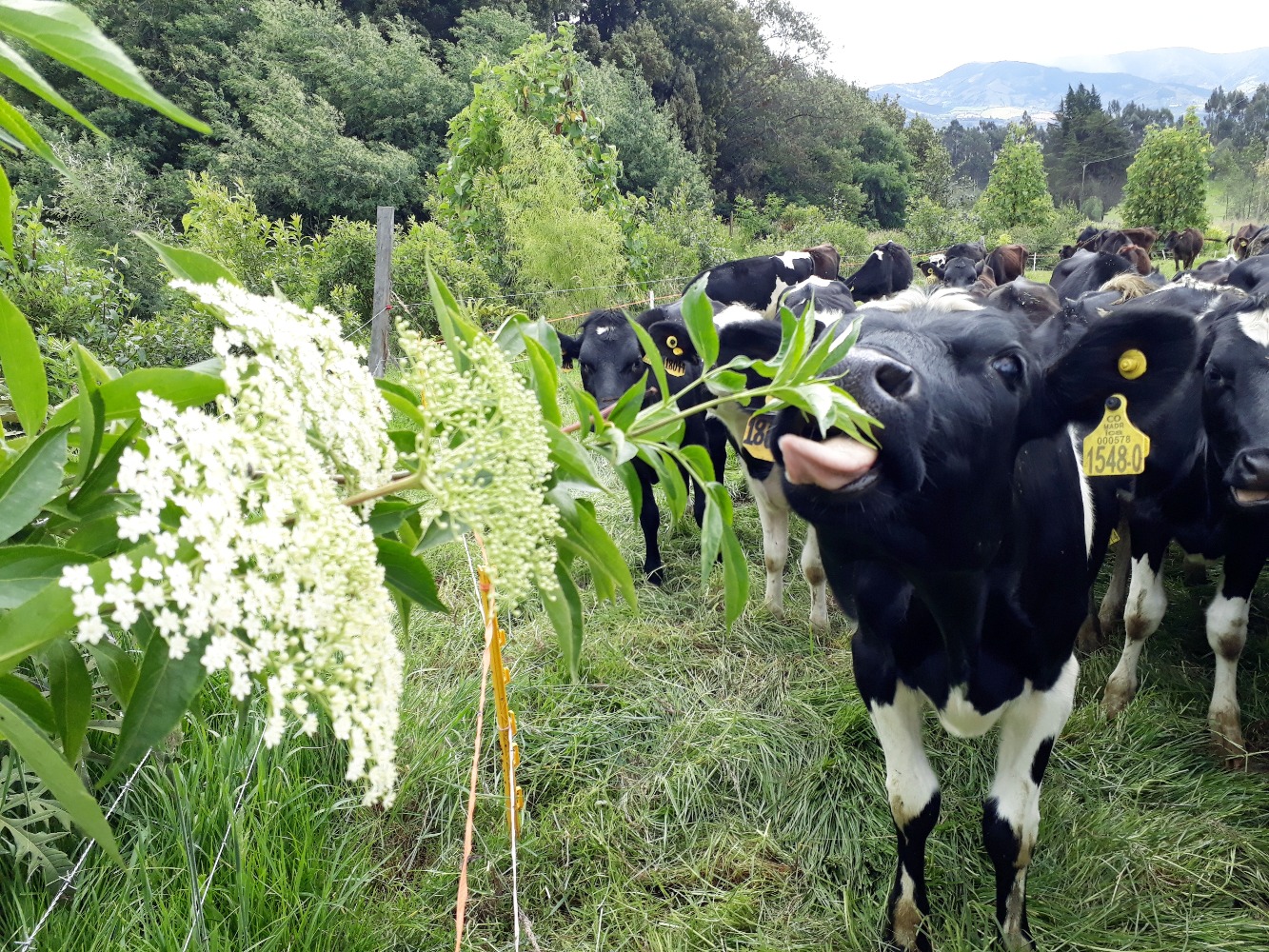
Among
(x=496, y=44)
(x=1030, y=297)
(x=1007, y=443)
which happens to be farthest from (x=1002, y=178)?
(x=1007, y=443)

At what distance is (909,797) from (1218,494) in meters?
1.90

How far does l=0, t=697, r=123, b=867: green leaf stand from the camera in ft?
1.89

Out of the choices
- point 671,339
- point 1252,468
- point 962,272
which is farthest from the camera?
point 962,272

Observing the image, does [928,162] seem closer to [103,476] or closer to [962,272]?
[962,272]

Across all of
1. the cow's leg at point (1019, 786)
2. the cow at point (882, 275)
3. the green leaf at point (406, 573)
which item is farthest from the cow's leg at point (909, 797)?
the cow at point (882, 275)

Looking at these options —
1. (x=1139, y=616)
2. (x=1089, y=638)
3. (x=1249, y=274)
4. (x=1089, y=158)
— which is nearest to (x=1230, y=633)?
(x=1139, y=616)

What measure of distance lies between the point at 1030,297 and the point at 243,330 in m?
3.59

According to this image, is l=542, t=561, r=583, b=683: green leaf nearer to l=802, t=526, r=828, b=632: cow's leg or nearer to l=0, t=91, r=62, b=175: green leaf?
l=0, t=91, r=62, b=175: green leaf

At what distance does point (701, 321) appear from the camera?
1.01 metres

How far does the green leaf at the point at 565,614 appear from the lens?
2.72 feet

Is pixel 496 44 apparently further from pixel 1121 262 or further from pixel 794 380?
pixel 794 380

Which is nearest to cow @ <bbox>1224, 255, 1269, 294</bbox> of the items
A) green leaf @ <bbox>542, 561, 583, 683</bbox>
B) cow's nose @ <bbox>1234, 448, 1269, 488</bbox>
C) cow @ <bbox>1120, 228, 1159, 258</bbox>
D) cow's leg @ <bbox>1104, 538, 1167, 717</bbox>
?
cow's leg @ <bbox>1104, 538, 1167, 717</bbox>

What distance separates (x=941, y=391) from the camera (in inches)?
64.2

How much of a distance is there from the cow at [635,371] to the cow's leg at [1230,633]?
7.69ft
